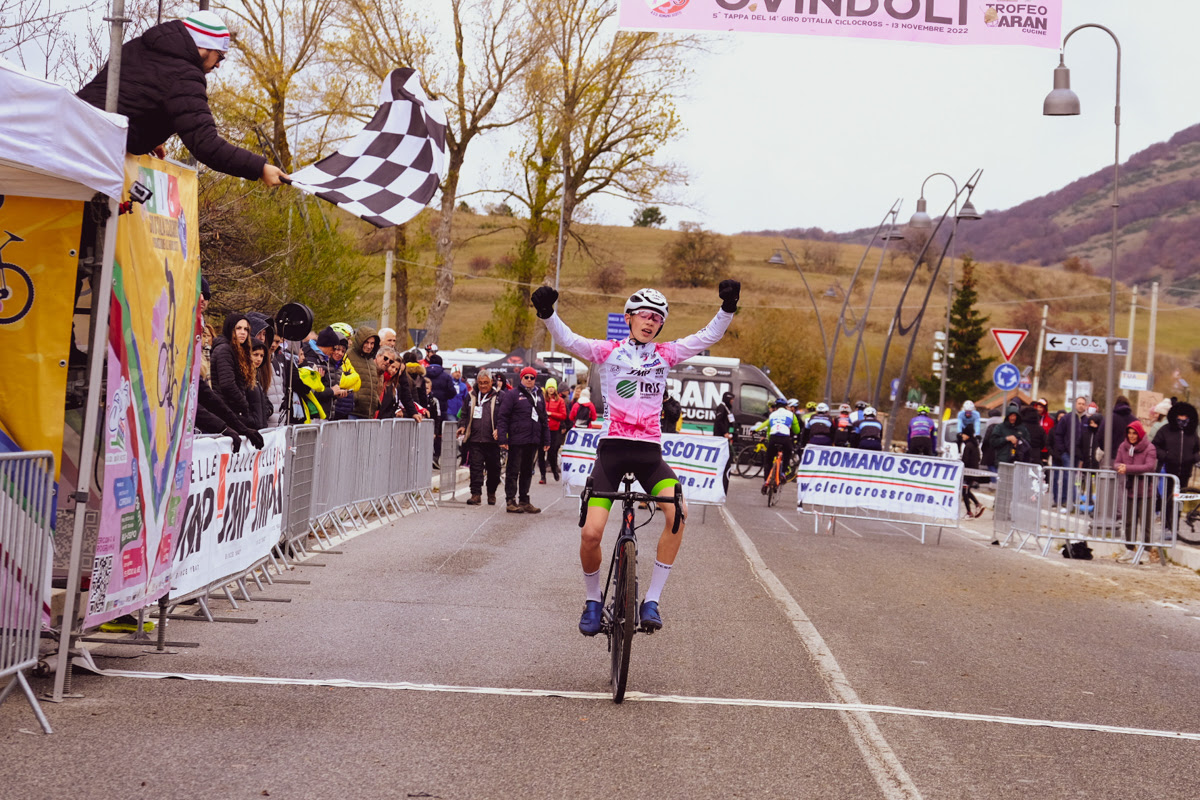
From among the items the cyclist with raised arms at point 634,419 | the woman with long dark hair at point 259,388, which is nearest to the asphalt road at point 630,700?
the cyclist with raised arms at point 634,419

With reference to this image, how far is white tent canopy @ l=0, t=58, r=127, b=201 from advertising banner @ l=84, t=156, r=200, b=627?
434 millimetres

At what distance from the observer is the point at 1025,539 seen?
18.6 metres

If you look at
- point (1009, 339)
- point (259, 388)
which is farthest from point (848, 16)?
point (1009, 339)

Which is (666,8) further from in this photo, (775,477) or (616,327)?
(616,327)

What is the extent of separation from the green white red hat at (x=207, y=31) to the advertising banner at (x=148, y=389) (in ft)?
2.12

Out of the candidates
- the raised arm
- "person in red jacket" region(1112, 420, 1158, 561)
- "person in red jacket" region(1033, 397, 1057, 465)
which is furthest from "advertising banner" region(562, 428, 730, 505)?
the raised arm

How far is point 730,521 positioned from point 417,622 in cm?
1096

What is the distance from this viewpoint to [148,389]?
6.74 metres

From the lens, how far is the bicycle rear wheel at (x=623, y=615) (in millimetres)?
6531

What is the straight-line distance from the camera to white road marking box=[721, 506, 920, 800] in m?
5.30

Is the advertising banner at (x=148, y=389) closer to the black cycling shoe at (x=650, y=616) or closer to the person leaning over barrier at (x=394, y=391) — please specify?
the black cycling shoe at (x=650, y=616)

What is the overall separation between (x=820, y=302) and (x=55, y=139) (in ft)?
439

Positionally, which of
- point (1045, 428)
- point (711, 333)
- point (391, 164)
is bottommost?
point (1045, 428)

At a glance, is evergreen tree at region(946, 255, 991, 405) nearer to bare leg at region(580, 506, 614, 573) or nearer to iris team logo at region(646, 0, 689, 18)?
iris team logo at region(646, 0, 689, 18)
